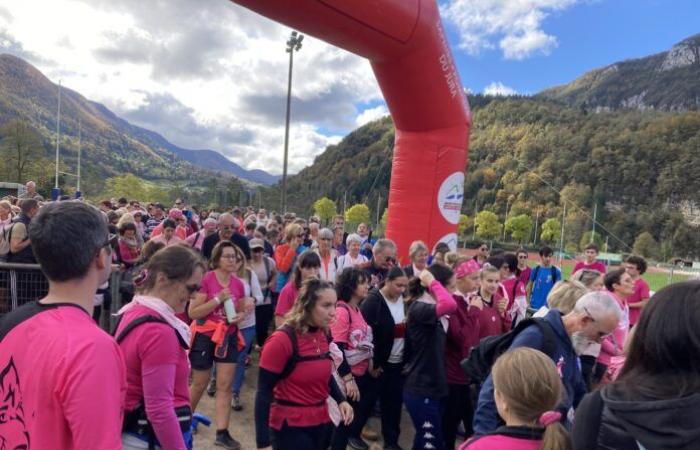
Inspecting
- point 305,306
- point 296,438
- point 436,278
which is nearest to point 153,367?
point 305,306

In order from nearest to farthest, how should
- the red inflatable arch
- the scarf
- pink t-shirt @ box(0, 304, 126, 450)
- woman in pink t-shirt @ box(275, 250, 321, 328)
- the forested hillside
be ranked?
pink t-shirt @ box(0, 304, 126, 450) → the scarf → woman in pink t-shirt @ box(275, 250, 321, 328) → the red inflatable arch → the forested hillside

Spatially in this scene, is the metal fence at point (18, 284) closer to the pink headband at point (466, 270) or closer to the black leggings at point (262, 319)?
the black leggings at point (262, 319)

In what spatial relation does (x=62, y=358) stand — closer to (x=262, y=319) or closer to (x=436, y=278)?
(x=436, y=278)

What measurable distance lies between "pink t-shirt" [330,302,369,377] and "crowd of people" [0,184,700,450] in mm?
12

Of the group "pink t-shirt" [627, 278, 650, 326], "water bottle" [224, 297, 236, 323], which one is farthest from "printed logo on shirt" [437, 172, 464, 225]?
"water bottle" [224, 297, 236, 323]

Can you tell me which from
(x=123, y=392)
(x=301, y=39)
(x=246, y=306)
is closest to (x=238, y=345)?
(x=246, y=306)

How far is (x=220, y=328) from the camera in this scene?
143 inches

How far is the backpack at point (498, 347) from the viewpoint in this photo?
2354 millimetres

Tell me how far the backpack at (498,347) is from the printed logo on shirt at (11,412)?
7.02 feet

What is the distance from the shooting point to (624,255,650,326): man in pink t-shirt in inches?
214

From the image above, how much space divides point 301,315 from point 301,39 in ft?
56.8

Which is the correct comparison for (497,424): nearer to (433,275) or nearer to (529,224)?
(433,275)

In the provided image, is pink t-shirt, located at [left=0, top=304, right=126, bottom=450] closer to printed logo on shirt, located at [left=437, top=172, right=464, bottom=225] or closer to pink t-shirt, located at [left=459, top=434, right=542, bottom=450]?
pink t-shirt, located at [left=459, top=434, right=542, bottom=450]

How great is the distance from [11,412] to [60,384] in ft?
0.81
